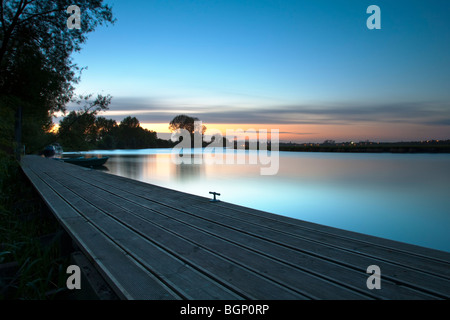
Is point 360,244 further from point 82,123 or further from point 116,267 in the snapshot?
point 82,123

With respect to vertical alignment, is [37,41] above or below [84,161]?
above

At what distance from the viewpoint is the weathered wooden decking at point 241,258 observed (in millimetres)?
1840

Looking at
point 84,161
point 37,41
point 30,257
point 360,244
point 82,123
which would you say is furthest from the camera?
point 84,161

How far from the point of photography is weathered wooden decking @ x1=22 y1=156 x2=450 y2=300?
1840 mm

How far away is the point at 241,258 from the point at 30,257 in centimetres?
290

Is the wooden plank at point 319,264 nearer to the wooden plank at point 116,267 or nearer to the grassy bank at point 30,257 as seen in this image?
the wooden plank at point 116,267

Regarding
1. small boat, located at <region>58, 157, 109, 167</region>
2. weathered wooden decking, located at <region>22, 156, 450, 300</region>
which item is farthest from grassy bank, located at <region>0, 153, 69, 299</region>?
small boat, located at <region>58, 157, 109, 167</region>

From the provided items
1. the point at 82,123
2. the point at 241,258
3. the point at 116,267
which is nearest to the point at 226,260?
the point at 241,258

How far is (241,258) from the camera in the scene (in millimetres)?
2365

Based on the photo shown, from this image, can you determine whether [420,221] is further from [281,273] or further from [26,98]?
[26,98]

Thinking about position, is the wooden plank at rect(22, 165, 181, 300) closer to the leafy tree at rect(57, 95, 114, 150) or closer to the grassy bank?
the grassy bank

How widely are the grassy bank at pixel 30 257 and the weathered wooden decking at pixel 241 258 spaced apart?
0.58m

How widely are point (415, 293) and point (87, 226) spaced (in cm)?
322

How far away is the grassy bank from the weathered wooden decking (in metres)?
0.58
